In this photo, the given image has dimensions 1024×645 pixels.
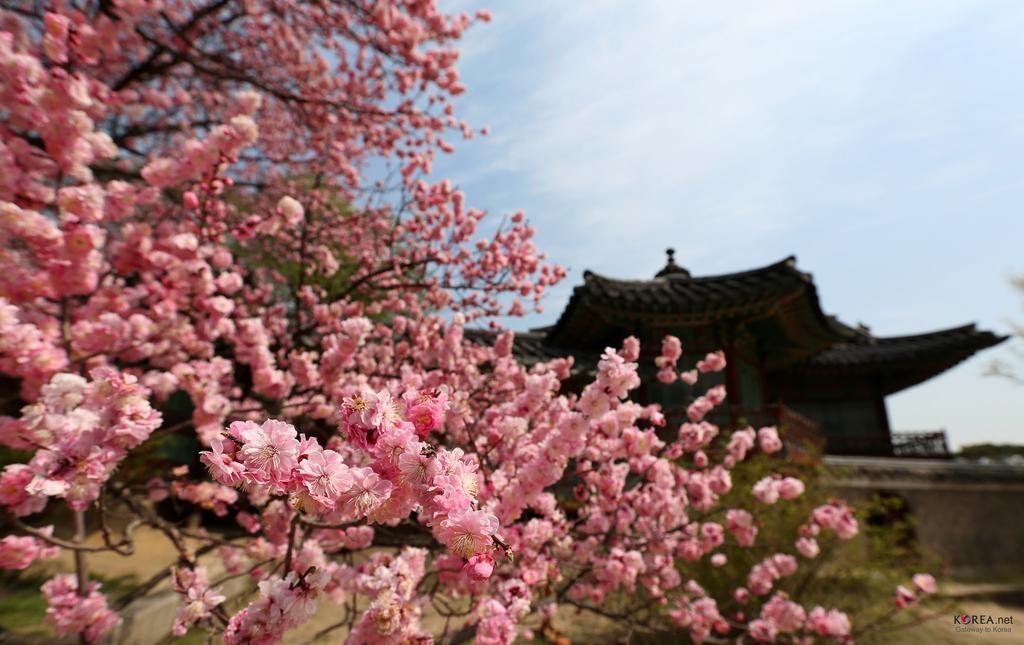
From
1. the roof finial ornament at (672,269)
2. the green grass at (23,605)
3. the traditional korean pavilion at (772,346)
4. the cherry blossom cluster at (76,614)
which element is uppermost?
the roof finial ornament at (672,269)

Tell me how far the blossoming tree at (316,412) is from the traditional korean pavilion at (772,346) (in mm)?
4452

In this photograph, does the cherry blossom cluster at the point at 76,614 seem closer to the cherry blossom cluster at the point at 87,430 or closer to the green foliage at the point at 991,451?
the cherry blossom cluster at the point at 87,430

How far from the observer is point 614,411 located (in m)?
3.68

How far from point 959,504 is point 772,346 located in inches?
215

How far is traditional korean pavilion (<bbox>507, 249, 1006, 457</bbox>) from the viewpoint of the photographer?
34.8ft

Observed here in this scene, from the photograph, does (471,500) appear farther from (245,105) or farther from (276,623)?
(245,105)

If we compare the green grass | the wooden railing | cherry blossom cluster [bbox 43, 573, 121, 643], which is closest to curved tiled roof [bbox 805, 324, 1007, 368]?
the wooden railing

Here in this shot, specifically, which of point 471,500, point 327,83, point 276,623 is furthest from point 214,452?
point 327,83

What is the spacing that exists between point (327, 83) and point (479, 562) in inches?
351

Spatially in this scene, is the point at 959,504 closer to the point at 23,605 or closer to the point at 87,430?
the point at 87,430

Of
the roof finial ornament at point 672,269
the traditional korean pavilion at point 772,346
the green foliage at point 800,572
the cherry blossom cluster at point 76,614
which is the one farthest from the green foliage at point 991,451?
the cherry blossom cluster at point 76,614

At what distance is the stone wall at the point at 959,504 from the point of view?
1153cm

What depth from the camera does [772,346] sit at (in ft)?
43.8

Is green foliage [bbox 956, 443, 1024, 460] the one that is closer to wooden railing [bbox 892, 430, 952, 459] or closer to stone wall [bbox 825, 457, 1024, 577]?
wooden railing [bbox 892, 430, 952, 459]
